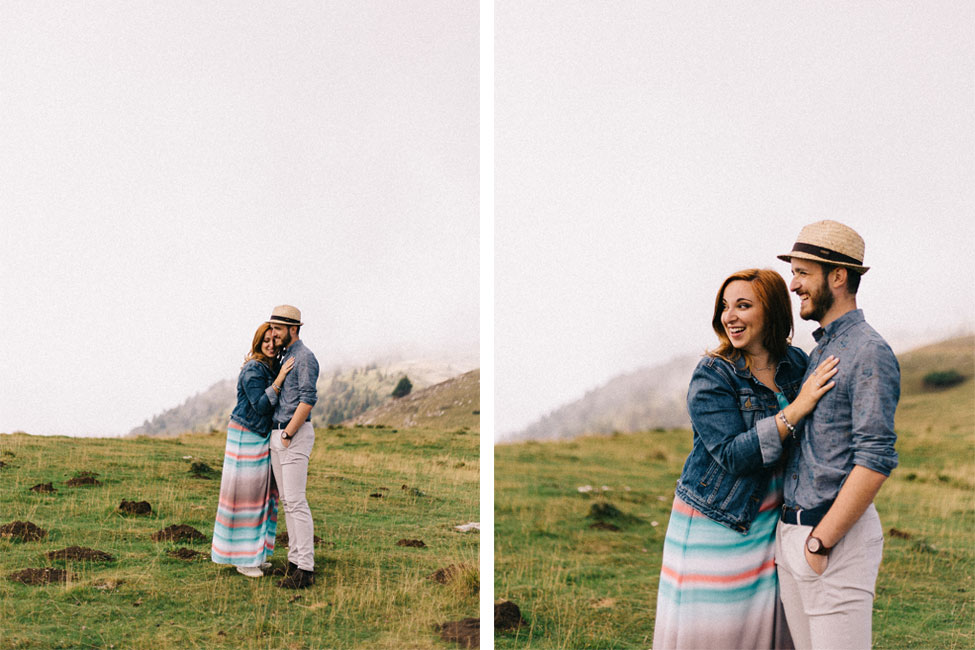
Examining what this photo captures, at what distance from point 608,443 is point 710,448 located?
9876 millimetres

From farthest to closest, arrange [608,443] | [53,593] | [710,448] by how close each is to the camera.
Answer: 1. [608,443]
2. [53,593]
3. [710,448]

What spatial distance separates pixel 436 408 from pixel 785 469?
598cm

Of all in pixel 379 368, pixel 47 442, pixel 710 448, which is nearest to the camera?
pixel 710 448

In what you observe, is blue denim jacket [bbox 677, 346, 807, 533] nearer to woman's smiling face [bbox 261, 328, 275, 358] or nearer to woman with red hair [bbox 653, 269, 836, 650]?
woman with red hair [bbox 653, 269, 836, 650]

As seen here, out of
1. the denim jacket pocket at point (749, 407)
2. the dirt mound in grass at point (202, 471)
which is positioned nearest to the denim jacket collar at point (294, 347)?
the dirt mound in grass at point (202, 471)

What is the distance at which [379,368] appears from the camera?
8.33 m

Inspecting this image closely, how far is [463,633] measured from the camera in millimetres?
6148

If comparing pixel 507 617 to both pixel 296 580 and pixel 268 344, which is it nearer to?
pixel 296 580

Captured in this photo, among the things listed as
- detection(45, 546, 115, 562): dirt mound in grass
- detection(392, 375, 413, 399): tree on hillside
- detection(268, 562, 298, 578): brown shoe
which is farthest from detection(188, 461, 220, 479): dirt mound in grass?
detection(392, 375, 413, 399): tree on hillside

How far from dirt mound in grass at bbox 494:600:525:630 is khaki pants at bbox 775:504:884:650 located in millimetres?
3836

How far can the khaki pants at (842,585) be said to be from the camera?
272 centimetres

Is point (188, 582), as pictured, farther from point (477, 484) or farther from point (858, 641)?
point (858, 641)

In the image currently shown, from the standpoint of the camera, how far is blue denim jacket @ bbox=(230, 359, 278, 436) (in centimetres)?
513

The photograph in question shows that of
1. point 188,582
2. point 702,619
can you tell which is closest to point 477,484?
point 188,582
